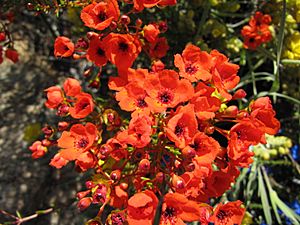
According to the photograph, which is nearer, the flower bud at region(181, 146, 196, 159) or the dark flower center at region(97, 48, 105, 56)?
the flower bud at region(181, 146, 196, 159)

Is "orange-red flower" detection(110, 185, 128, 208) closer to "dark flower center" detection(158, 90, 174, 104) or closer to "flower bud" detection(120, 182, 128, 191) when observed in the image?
"flower bud" detection(120, 182, 128, 191)

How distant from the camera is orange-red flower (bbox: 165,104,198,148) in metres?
0.91

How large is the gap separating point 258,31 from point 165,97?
0.70m

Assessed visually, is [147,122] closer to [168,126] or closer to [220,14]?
[168,126]

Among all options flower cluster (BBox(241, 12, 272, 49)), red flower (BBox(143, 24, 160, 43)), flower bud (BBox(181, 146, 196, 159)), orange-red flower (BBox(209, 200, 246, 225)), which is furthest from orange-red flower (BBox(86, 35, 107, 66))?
flower cluster (BBox(241, 12, 272, 49))

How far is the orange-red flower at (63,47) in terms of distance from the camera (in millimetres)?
1140

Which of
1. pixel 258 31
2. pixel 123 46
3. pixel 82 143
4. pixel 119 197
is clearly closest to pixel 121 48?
pixel 123 46

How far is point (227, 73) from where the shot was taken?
1.06 meters

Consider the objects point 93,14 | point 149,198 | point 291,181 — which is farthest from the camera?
point 291,181

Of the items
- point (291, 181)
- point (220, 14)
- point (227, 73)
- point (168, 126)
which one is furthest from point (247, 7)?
point (168, 126)

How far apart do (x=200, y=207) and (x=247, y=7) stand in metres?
1.29

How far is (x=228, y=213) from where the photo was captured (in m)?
1.03

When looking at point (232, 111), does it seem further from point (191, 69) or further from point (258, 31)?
point (258, 31)

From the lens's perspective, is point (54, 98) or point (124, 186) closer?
point (124, 186)
